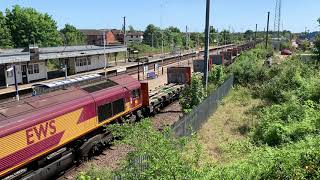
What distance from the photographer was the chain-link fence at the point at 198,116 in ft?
53.6

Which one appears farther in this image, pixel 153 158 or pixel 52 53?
pixel 52 53

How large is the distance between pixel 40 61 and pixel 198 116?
30648 mm

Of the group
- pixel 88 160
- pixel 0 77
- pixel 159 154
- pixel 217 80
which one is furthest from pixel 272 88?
pixel 0 77

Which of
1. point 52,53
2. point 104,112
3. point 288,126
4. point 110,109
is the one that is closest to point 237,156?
point 288,126

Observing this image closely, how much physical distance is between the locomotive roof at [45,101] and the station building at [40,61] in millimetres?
22626

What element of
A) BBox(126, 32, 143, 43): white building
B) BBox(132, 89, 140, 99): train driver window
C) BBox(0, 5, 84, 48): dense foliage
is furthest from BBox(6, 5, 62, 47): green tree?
BBox(126, 32, 143, 43): white building

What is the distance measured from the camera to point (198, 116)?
66.4 ft

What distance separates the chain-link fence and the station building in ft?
76.7

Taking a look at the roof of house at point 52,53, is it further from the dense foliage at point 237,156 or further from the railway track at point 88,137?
the dense foliage at point 237,156

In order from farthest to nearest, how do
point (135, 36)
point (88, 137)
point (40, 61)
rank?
1. point (135, 36)
2. point (40, 61)
3. point (88, 137)

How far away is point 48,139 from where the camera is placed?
14.0m

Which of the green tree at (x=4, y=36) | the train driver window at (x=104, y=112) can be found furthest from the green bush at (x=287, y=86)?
the green tree at (x=4, y=36)

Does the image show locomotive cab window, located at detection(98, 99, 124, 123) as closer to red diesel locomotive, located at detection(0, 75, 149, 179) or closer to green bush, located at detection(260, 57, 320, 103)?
red diesel locomotive, located at detection(0, 75, 149, 179)

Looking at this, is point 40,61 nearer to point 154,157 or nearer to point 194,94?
point 194,94
